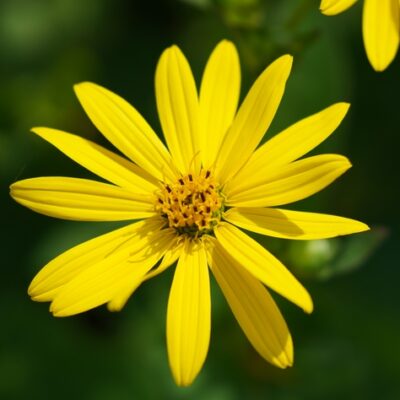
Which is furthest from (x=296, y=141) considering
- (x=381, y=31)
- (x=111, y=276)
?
(x=111, y=276)

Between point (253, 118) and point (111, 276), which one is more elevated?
point (253, 118)

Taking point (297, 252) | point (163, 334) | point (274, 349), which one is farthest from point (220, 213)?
point (163, 334)

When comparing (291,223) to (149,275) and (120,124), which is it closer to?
(149,275)

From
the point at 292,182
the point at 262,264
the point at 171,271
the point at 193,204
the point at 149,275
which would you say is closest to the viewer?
the point at 149,275

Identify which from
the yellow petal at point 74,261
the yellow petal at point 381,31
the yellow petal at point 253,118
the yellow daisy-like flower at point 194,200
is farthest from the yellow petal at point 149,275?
the yellow petal at point 381,31

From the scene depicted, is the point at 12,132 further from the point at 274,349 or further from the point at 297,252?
the point at 274,349

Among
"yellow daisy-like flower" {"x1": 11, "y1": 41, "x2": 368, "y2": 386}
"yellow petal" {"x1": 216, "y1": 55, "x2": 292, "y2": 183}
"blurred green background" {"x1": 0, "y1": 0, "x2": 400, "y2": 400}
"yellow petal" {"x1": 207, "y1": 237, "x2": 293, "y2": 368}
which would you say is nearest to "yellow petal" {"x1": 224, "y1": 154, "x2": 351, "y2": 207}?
"yellow daisy-like flower" {"x1": 11, "y1": 41, "x2": 368, "y2": 386}
